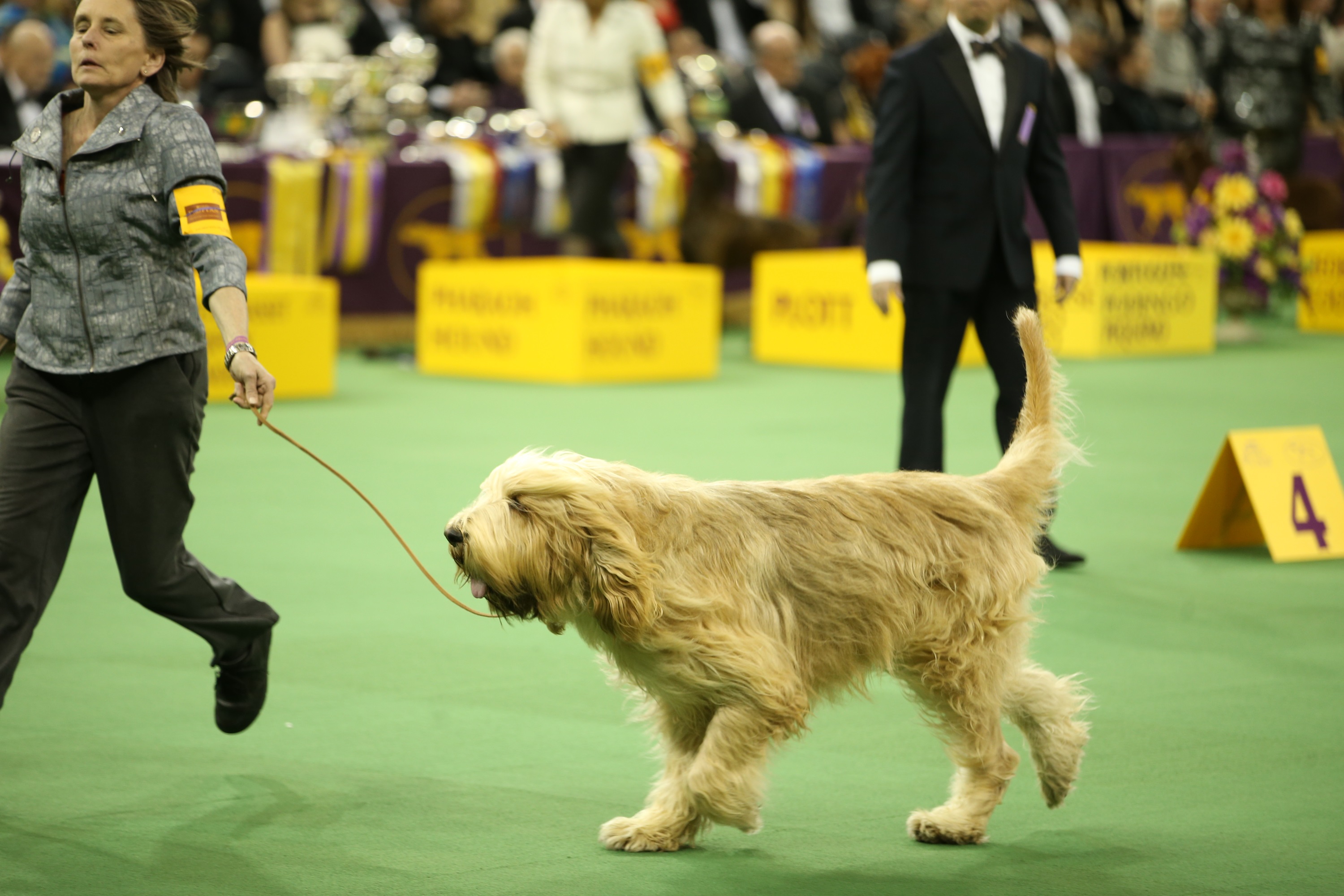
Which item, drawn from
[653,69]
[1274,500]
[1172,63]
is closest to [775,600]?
[1274,500]

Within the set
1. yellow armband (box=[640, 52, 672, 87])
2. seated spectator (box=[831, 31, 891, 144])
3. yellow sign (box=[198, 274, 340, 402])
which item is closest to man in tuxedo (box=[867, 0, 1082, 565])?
yellow sign (box=[198, 274, 340, 402])

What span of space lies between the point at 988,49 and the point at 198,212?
3114 mm

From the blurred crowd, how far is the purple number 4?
5.45 metres

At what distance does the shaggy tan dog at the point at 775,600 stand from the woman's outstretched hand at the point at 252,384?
440 mm

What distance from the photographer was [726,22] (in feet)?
58.3

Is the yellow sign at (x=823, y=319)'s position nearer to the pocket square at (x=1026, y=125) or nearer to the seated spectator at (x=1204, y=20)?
the pocket square at (x=1026, y=125)

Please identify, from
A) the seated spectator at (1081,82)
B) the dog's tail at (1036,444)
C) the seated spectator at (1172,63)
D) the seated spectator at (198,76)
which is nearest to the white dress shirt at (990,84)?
the dog's tail at (1036,444)

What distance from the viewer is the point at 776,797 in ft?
12.0

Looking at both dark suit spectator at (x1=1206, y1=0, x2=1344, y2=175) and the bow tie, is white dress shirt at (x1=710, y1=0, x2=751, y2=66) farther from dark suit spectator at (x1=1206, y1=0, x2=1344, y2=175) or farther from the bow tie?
the bow tie

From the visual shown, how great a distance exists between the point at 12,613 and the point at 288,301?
249 inches

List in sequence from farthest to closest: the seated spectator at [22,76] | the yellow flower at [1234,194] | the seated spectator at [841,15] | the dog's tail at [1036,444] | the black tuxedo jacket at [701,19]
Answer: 1. the seated spectator at [841,15]
2. the black tuxedo jacket at [701,19]
3. the yellow flower at [1234,194]
4. the seated spectator at [22,76]
5. the dog's tail at [1036,444]

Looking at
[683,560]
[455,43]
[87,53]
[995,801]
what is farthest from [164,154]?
[455,43]

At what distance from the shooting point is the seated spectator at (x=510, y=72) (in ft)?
47.3

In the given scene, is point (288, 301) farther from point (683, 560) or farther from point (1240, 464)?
point (683, 560)
